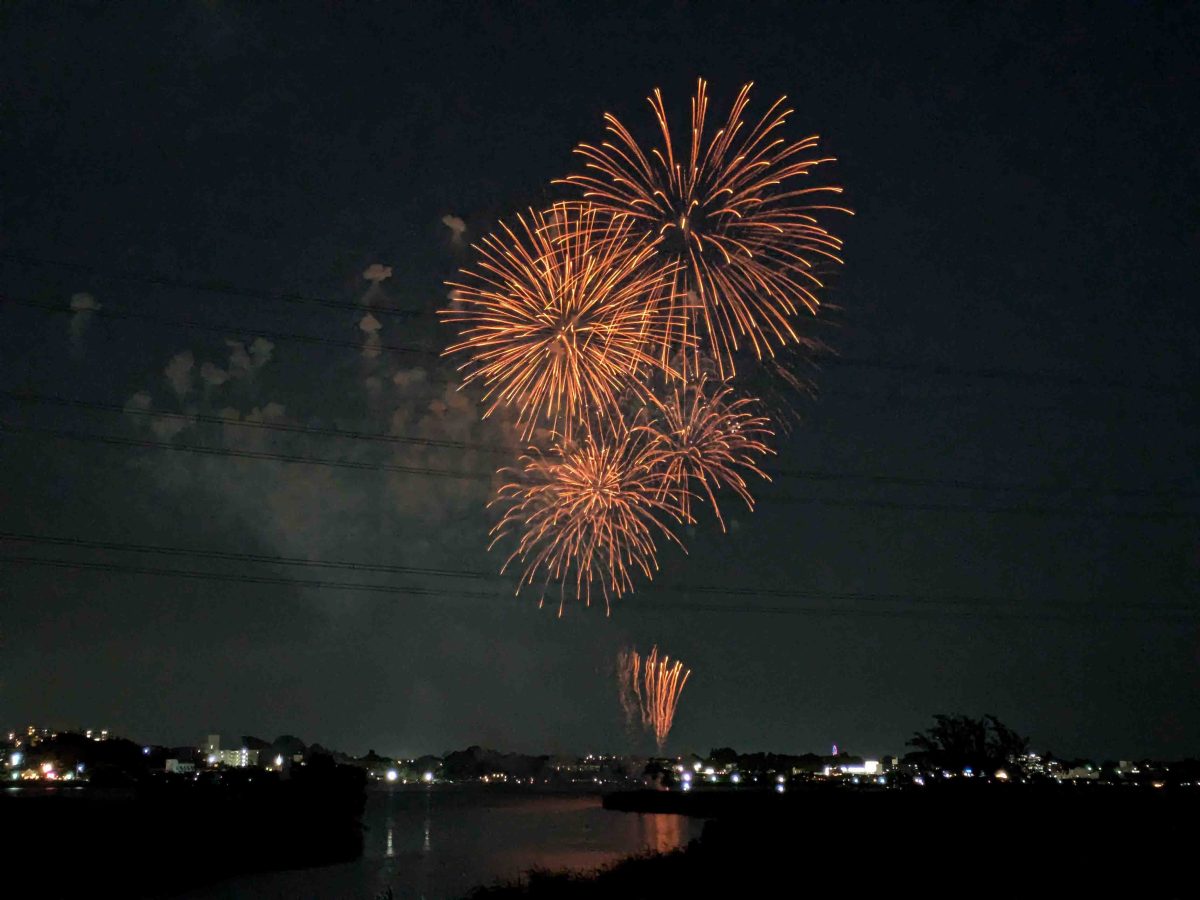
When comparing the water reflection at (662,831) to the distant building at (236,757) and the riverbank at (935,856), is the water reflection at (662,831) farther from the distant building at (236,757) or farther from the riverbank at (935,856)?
the distant building at (236,757)

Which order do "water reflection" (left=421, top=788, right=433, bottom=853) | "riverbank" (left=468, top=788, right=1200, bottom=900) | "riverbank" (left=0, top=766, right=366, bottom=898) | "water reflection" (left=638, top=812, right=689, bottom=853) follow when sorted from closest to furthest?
"riverbank" (left=468, top=788, right=1200, bottom=900) → "riverbank" (left=0, top=766, right=366, bottom=898) → "water reflection" (left=638, top=812, right=689, bottom=853) → "water reflection" (left=421, top=788, right=433, bottom=853)

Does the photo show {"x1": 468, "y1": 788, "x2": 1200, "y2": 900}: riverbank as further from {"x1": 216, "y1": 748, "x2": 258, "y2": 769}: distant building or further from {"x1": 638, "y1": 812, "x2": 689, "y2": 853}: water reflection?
{"x1": 216, "y1": 748, "x2": 258, "y2": 769}: distant building

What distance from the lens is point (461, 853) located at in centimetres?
5712

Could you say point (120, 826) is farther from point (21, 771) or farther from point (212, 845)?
point (21, 771)

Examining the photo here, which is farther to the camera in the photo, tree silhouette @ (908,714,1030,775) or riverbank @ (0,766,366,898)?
tree silhouette @ (908,714,1030,775)

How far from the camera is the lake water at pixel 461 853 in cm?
4159

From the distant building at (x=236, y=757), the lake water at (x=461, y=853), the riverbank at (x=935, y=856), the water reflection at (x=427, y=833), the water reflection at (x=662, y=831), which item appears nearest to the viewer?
the riverbank at (x=935, y=856)

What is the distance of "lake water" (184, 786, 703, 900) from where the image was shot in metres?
41.6

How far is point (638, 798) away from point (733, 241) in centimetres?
9614

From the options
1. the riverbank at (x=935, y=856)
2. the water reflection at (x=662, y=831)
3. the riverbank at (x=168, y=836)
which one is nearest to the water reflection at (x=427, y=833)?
the riverbank at (x=168, y=836)

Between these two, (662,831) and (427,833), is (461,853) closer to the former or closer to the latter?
(662,831)

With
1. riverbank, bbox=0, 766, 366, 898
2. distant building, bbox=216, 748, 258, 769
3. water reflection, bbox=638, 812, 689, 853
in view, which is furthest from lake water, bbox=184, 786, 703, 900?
distant building, bbox=216, 748, 258, 769

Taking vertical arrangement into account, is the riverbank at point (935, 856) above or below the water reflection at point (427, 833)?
above

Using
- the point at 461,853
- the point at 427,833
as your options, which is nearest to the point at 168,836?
the point at 461,853
